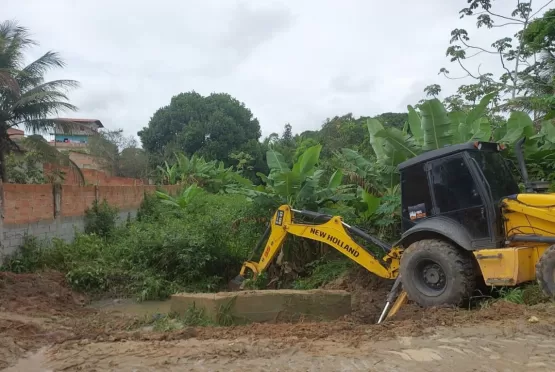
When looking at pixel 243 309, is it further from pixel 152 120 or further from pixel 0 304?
pixel 152 120

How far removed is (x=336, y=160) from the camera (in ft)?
40.7

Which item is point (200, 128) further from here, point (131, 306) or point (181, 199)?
point (131, 306)

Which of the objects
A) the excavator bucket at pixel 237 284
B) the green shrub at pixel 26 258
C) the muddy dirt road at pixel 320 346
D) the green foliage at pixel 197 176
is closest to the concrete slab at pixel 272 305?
the muddy dirt road at pixel 320 346

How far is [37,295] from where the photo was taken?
28.3ft

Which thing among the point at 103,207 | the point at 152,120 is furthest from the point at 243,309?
the point at 152,120

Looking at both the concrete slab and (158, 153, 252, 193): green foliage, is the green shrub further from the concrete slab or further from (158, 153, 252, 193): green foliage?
(158, 153, 252, 193): green foliage

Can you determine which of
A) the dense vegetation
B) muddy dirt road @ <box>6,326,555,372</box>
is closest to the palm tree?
the dense vegetation

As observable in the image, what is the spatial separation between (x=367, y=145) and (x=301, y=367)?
10.4 m

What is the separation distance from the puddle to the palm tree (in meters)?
5.11

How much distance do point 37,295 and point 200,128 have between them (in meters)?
30.2

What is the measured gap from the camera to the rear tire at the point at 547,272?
18.4ft

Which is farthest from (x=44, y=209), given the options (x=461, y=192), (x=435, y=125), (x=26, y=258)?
(x=461, y=192)

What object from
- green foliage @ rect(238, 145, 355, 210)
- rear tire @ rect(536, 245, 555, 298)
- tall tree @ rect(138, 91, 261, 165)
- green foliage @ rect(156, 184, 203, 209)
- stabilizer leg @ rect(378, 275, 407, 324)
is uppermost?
tall tree @ rect(138, 91, 261, 165)

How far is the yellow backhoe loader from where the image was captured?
19.6 ft
